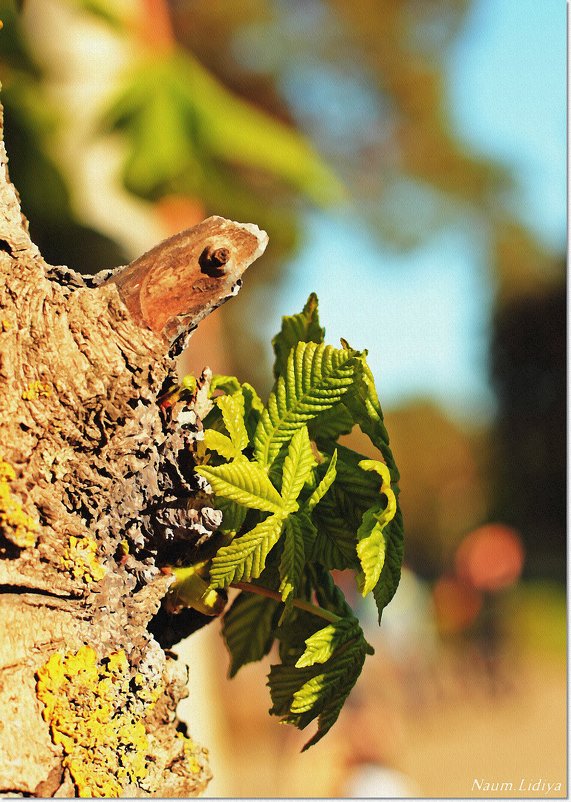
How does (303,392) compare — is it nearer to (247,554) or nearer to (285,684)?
(247,554)

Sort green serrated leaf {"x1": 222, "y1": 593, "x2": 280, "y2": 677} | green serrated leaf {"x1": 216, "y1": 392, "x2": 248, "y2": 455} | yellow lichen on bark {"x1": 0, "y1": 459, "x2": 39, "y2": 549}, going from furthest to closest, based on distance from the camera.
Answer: green serrated leaf {"x1": 222, "y1": 593, "x2": 280, "y2": 677} → green serrated leaf {"x1": 216, "y1": 392, "x2": 248, "y2": 455} → yellow lichen on bark {"x1": 0, "y1": 459, "x2": 39, "y2": 549}

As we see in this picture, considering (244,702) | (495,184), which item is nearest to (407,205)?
(495,184)

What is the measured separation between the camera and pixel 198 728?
2.29 m

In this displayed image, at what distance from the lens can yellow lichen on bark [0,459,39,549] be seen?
54 cm

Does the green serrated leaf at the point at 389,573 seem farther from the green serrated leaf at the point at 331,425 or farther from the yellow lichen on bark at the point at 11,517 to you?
the yellow lichen on bark at the point at 11,517

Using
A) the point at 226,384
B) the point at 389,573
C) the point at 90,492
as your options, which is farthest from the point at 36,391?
the point at 389,573

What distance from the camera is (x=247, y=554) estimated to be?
0.60 meters

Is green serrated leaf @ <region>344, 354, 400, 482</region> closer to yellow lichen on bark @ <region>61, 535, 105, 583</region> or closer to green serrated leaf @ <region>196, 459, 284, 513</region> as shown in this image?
green serrated leaf @ <region>196, 459, 284, 513</region>

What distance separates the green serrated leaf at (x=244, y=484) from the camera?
596 mm

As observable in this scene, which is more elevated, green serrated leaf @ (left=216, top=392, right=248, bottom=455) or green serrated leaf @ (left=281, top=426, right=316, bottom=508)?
green serrated leaf @ (left=216, top=392, right=248, bottom=455)

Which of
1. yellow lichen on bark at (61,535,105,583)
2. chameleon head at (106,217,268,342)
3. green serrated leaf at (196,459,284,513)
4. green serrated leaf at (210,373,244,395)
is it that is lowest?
yellow lichen on bark at (61,535,105,583)

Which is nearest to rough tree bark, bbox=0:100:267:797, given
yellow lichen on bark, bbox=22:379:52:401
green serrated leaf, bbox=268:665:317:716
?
yellow lichen on bark, bbox=22:379:52:401

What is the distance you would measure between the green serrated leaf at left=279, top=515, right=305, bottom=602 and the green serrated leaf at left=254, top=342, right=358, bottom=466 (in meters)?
0.06

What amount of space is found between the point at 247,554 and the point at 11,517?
0.18 m
